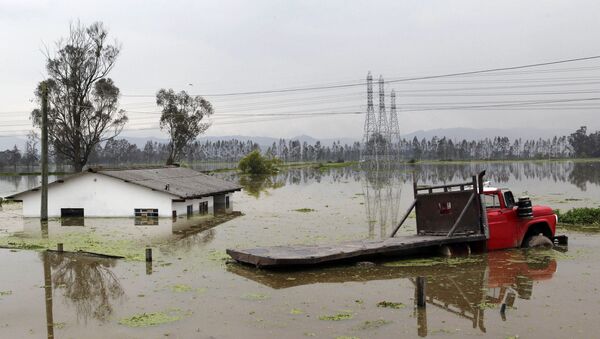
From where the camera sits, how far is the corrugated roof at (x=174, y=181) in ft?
104

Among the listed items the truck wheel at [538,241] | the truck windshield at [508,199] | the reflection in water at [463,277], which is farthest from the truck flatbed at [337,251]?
the truck wheel at [538,241]

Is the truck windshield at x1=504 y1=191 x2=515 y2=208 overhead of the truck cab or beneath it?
overhead

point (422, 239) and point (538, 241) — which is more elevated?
point (422, 239)

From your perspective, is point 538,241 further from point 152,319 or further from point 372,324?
point 152,319

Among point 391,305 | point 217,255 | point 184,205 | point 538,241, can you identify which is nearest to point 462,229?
point 538,241

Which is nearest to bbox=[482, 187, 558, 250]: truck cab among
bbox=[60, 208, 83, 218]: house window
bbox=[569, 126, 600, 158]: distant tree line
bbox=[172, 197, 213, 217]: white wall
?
bbox=[172, 197, 213, 217]: white wall

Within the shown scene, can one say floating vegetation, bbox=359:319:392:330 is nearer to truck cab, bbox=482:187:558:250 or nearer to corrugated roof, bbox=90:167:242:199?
truck cab, bbox=482:187:558:250

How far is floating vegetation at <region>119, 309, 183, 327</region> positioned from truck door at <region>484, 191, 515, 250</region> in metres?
10.9

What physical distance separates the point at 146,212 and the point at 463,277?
2083 cm

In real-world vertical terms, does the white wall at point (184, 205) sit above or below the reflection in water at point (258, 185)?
above

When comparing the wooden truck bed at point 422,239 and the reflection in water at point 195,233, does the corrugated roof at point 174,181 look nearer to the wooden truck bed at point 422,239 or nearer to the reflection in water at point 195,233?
the reflection in water at point 195,233

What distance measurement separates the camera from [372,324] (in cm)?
1046

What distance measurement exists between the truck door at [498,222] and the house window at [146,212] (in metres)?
18.8

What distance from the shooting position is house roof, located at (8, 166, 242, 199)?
31500 mm
